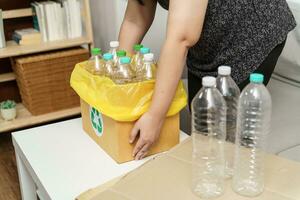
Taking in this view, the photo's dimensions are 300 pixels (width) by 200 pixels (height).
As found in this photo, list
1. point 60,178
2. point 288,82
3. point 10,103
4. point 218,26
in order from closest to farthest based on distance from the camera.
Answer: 1. point 60,178
2. point 218,26
3. point 288,82
4. point 10,103

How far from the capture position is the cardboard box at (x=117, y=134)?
1387 mm

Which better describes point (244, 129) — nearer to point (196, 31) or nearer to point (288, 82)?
point (196, 31)

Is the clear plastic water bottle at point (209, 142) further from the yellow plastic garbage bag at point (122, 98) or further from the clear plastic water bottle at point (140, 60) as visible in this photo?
the clear plastic water bottle at point (140, 60)

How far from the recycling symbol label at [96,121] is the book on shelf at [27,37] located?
4.61 feet

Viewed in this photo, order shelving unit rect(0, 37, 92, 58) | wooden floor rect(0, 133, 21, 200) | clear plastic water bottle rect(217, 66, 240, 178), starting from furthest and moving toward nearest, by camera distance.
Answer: shelving unit rect(0, 37, 92, 58), wooden floor rect(0, 133, 21, 200), clear plastic water bottle rect(217, 66, 240, 178)

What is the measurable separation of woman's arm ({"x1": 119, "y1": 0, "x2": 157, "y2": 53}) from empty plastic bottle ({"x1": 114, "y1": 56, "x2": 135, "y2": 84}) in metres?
0.33

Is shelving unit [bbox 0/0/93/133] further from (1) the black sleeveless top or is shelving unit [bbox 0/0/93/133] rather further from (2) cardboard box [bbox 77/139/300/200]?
(2) cardboard box [bbox 77/139/300/200]


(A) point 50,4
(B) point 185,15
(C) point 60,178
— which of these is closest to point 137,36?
(B) point 185,15

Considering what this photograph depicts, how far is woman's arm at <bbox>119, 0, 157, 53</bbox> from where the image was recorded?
173 cm

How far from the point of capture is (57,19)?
111 inches

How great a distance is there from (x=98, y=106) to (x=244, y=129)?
48 centimetres

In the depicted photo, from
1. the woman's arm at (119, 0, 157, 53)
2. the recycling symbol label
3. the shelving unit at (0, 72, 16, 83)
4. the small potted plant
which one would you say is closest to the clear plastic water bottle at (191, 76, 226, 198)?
the recycling symbol label

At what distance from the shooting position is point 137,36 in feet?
5.81

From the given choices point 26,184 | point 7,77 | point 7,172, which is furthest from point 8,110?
point 26,184
